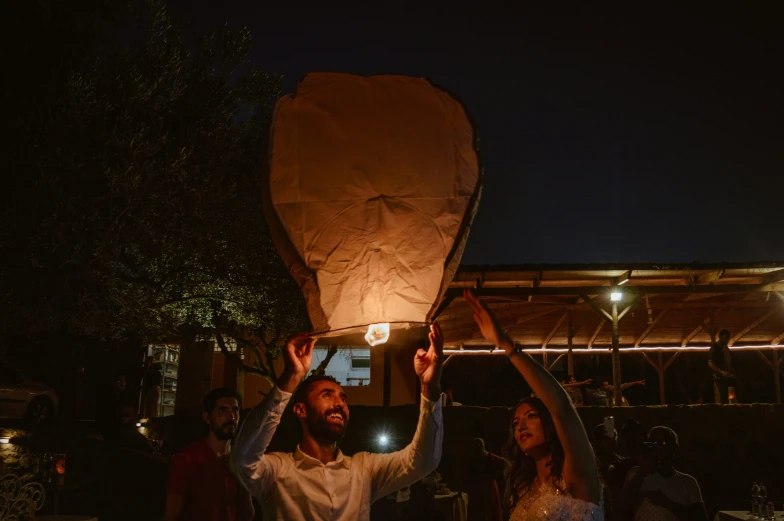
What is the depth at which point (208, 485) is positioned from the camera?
12.6 ft

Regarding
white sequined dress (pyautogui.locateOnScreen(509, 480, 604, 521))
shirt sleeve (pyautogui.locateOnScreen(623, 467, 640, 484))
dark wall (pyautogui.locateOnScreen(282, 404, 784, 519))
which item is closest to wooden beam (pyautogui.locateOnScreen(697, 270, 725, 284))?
dark wall (pyautogui.locateOnScreen(282, 404, 784, 519))

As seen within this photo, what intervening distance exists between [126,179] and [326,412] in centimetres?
555

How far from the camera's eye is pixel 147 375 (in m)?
17.3

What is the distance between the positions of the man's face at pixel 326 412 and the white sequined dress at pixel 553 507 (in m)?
0.84

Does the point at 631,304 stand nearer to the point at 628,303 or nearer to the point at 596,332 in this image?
the point at 628,303

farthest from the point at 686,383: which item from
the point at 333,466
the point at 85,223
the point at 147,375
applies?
the point at 333,466

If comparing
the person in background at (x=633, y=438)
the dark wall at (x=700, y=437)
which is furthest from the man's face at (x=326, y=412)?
the dark wall at (x=700, y=437)

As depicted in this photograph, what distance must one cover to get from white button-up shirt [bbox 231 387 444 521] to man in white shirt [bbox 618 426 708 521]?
2.06 metres

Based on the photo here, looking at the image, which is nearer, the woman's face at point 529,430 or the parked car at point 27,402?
the woman's face at point 529,430

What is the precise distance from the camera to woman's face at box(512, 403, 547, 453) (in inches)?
109

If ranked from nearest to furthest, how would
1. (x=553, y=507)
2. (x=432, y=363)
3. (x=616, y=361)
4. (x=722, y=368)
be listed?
(x=553, y=507)
(x=432, y=363)
(x=722, y=368)
(x=616, y=361)

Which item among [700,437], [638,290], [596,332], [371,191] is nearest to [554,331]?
[596,332]

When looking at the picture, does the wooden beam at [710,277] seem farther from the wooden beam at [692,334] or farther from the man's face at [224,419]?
the man's face at [224,419]

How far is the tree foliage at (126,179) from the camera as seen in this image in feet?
24.0
